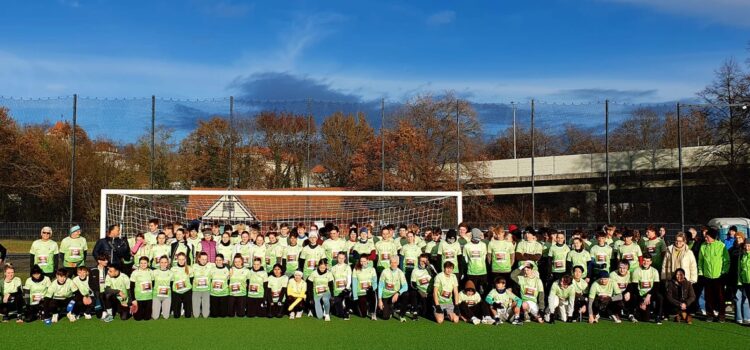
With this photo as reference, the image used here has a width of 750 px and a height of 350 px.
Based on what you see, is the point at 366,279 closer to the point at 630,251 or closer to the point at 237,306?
the point at 237,306

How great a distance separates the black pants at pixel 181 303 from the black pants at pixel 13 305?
2.21 meters

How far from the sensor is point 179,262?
1073cm

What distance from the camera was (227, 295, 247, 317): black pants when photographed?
10.7m

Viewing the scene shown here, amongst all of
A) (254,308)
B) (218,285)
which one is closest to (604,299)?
(254,308)

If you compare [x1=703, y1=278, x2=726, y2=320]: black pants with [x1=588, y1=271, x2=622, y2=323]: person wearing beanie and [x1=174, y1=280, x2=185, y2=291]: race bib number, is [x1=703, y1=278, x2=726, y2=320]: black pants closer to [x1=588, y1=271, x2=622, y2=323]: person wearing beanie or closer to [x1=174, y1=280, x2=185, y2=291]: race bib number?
[x1=588, y1=271, x2=622, y2=323]: person wearing beanie

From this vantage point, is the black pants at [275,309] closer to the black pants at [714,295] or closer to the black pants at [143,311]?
the black pants at [143,311]

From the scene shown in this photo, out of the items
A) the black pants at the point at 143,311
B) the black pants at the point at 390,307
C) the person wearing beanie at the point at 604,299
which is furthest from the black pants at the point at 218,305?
the person wearing beanie at the point at 604,299

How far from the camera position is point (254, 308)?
10.7 metres

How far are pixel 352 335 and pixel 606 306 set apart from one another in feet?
13.1

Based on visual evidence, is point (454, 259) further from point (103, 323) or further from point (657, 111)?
point (657, 111)

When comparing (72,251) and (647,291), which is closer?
(647,291)

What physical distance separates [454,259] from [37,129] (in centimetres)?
2268

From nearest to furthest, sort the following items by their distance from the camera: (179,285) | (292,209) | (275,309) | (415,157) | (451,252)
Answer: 1. (179,285)
2. (275,309)
3. (451,252)
4. (292,209)
5. (415,157)

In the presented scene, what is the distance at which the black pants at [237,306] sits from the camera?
10.7 m
